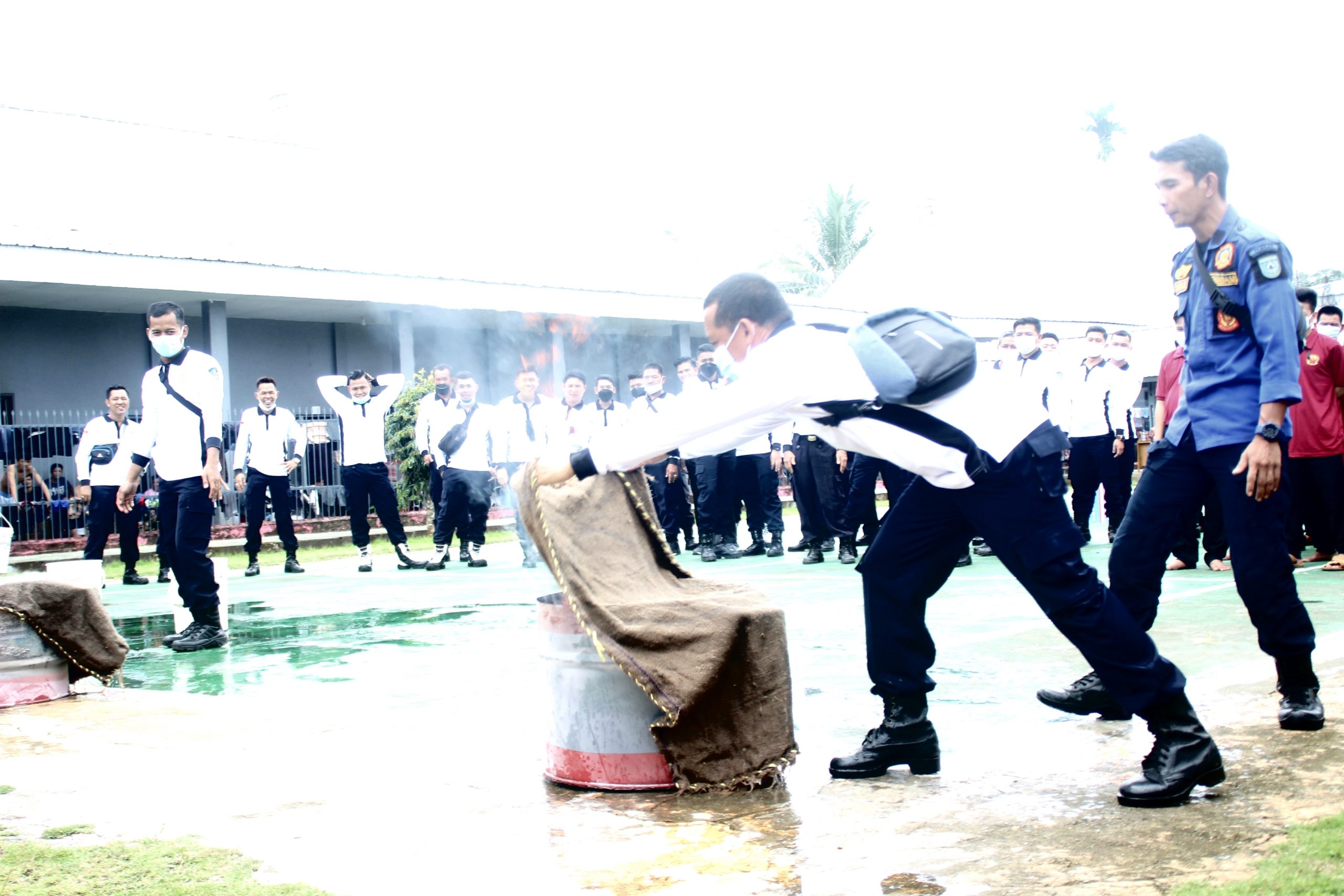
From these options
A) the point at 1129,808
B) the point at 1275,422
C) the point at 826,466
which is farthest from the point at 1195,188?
the point at 826,466

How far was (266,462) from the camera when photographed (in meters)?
13.1

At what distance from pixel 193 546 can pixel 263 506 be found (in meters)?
6.14

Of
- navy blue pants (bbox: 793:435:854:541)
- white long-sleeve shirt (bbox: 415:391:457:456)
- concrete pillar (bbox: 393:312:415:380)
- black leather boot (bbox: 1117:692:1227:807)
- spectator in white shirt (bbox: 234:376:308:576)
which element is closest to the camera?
black leather boot (bbox: 1117:692:1227:807)

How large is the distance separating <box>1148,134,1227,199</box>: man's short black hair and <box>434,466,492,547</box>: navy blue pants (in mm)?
9616

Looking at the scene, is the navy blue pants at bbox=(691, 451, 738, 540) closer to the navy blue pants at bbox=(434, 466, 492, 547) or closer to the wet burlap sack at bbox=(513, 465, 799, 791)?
the navy blue pants at bbox=(434, 466, 492, 547)

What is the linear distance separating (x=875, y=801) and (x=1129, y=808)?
0.70m

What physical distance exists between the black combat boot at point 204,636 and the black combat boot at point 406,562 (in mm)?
5262

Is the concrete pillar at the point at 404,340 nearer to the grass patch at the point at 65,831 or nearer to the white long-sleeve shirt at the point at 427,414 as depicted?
the white long-sleeve shirt at the point at 427,414

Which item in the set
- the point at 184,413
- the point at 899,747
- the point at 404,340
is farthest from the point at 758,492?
the point at 404,340

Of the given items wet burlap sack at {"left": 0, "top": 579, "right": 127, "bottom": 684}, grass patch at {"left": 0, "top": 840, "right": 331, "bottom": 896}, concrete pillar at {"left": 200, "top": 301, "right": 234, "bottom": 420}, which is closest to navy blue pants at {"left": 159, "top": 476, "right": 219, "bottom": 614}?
wet burlap sack at {"left": 0, "top": 579, "right": 127, "bottom": 684}

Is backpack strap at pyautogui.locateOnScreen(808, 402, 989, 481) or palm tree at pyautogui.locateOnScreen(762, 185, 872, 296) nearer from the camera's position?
backpack strap at pyautogui.locateOnScreen(808, 402, 989, 481)

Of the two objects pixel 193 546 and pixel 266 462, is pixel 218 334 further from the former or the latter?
pixel 193 546

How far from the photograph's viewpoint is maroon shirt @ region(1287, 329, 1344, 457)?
29.1 feet

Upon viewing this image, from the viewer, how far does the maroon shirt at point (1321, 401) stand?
8.88 meters
